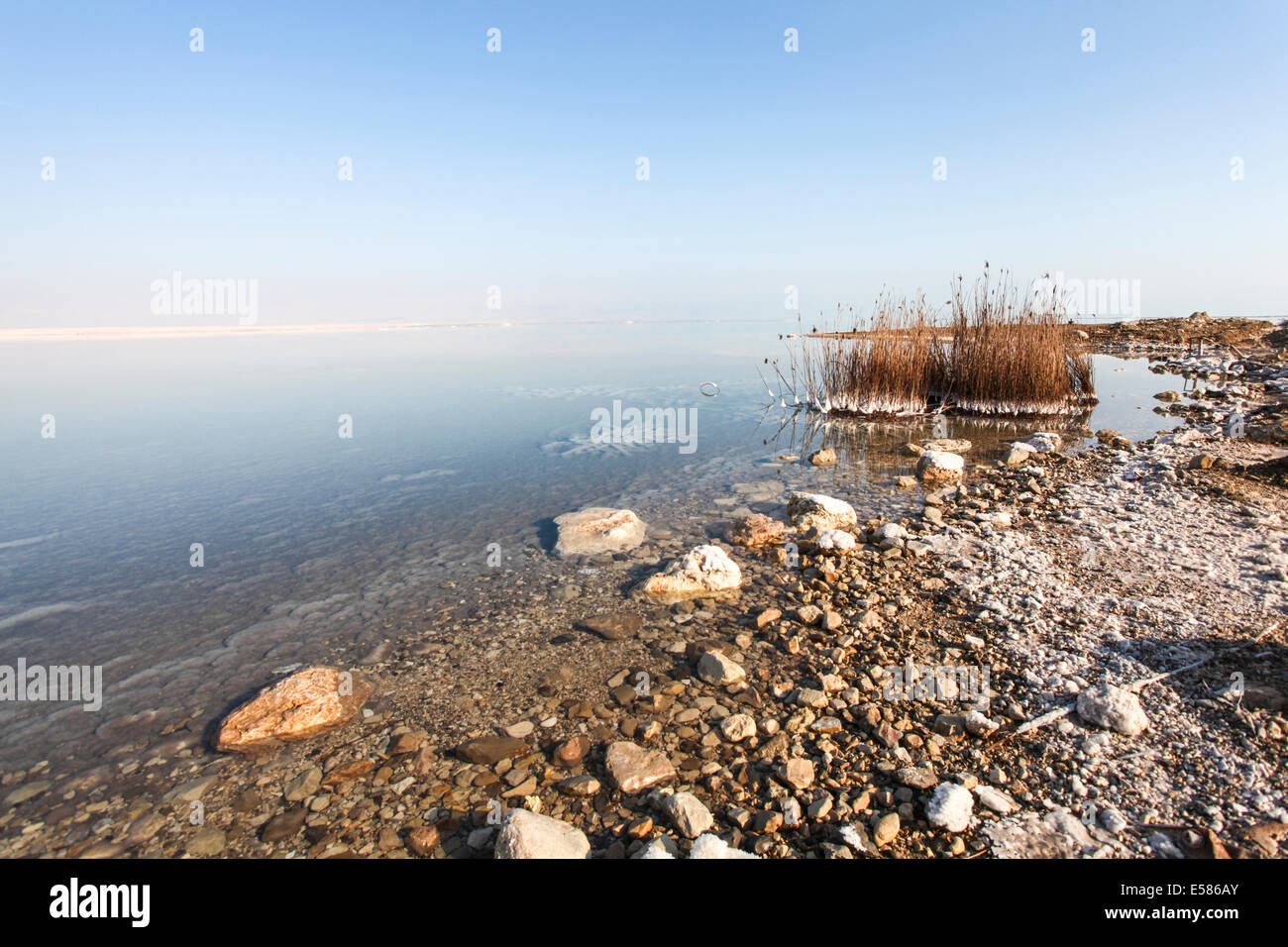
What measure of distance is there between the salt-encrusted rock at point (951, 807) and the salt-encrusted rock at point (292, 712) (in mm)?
3109

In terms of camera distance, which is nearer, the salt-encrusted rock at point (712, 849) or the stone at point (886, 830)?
the salt-encrusted rock at point (712, 849)

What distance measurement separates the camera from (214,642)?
417 centimetres

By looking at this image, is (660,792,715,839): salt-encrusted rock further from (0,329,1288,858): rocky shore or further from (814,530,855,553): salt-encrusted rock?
(814,530,855,553): salt-encrusted rock

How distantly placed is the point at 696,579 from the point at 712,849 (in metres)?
2.68

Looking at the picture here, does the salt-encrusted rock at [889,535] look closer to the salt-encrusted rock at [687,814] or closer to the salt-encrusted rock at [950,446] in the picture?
the salt-encrusted rock at [687,814]

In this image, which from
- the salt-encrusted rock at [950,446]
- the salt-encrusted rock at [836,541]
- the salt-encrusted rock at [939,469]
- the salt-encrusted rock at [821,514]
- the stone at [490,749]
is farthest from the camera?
the salt-encrusted rock at [950,446]

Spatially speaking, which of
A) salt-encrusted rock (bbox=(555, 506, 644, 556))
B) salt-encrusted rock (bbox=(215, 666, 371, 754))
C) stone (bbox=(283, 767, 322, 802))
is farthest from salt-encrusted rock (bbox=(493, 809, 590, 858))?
salt-encrusted rock (bbox=(555, 506, 644, 556))

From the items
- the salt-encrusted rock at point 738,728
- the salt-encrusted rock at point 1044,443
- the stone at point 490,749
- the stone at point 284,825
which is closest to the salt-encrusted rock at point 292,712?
the stone at point 284,825

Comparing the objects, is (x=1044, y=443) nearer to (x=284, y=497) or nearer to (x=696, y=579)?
(x=696, y=579)

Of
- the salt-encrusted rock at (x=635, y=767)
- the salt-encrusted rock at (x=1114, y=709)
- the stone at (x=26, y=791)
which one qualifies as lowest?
the stone at (x=26, y=791)

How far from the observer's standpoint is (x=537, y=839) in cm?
220

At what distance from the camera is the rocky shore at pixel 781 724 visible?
233cm

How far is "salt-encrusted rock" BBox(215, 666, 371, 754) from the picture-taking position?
310 centimetres
